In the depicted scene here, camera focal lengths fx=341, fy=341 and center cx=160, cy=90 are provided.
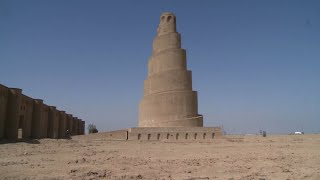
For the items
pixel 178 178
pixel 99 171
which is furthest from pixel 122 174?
pixel 178 178

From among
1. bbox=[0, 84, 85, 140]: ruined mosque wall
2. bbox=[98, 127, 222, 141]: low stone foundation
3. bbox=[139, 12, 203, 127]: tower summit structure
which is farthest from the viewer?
bbox=[139, 12, 203, 127]: tower summit structure

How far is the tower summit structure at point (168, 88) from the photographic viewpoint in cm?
3862

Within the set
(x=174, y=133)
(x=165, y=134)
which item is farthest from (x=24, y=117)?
(x=174, y=133)

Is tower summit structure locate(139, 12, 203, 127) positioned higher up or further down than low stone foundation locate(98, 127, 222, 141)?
higher up

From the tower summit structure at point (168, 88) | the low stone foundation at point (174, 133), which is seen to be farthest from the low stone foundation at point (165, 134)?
the tower summit structure at point (168, 88)

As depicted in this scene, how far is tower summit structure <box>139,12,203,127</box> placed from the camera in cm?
3862

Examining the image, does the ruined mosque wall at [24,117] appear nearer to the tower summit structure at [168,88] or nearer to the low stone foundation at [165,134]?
the low stone foundation at [165,134]

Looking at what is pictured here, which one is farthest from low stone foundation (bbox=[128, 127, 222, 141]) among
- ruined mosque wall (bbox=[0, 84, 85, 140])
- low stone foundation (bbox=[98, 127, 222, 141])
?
ruined mosque wall (bbox=[0, 84, 85, 140])

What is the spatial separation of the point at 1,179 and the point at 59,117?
92.5 feet

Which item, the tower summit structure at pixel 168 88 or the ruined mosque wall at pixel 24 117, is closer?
the ruined mosque wall at pixel 24 117

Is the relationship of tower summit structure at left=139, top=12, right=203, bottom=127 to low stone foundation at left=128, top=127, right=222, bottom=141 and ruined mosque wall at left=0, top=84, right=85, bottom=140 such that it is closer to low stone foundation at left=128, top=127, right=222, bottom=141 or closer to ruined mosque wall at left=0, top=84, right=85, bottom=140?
low stone foundation at left=128, top=127, right=222, bottom=141

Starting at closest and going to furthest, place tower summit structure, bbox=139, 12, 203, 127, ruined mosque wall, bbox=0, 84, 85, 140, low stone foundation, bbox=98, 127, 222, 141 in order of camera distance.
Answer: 1. ruined mosque wall, bbox=0, 84, 85, 140
2. low stone foundation, bbox=98, 127, 222, 141
3. tower summit structure, bbox=139, 12, 203, 127

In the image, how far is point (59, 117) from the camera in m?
36.1

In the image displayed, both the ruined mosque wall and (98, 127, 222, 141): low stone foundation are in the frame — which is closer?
the ruined mosque wall
